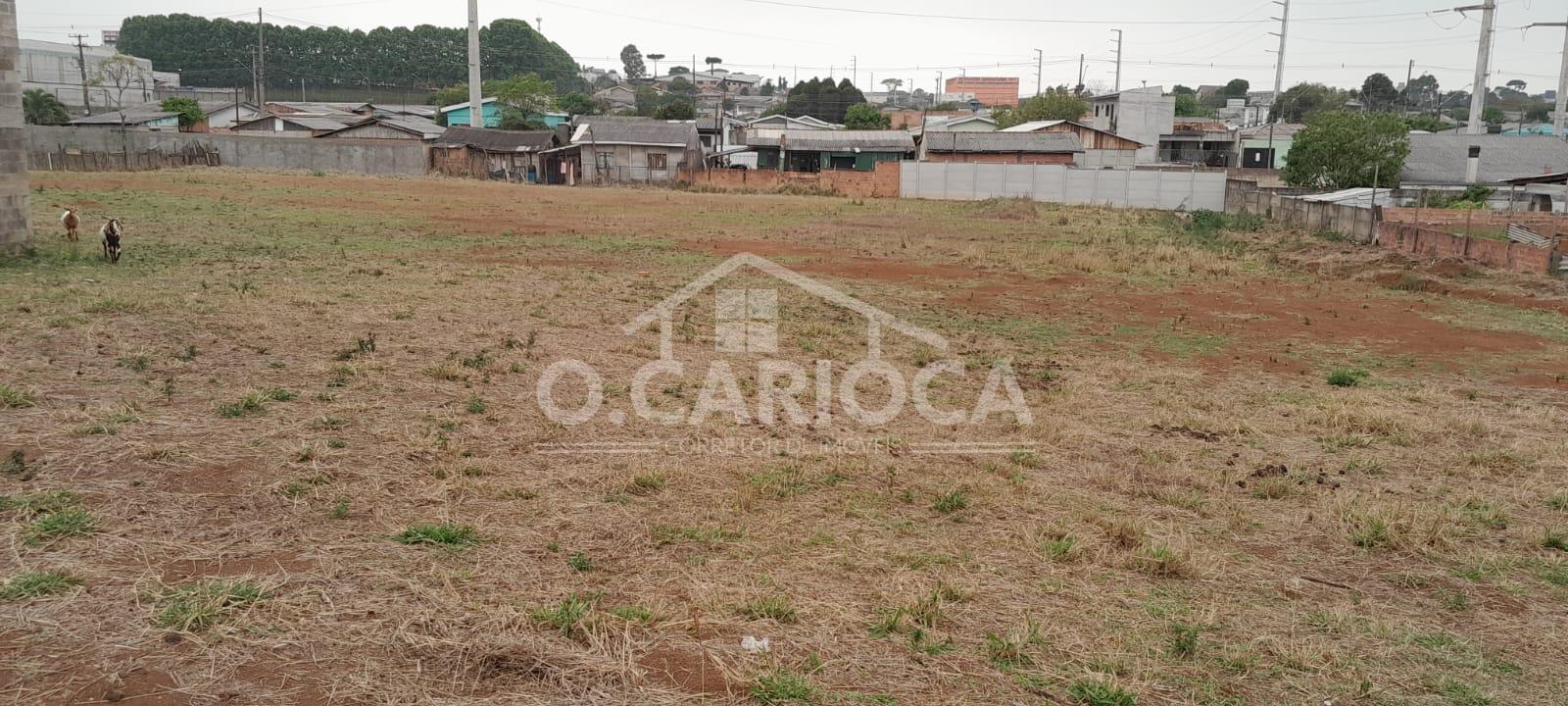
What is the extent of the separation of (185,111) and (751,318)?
5926 centimetres

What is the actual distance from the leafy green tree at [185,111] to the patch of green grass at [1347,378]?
63.5m

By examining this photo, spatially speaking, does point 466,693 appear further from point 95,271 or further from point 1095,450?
point 95,271

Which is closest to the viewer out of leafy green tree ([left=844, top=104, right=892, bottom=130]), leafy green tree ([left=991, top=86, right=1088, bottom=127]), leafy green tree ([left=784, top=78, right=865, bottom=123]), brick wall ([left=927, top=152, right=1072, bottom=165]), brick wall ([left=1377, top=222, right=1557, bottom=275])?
brick wall ([left=1377, top=222, right=1557, bottom=275])

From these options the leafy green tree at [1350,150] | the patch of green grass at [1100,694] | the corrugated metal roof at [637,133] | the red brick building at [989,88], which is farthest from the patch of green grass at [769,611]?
the red brick building at [989,88]

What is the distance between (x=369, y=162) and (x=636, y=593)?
155 feet

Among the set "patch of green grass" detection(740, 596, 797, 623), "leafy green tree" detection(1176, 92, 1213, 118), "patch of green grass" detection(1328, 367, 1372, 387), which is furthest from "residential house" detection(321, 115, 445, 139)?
"leafy green tree" detection(1176, 92, 1213, 118)

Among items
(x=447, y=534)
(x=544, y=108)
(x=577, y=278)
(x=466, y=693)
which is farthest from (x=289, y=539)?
(x=544, y=108)

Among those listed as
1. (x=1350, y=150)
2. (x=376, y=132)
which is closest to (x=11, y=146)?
(x=1350, y=150)

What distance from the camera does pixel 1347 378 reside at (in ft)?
34.2

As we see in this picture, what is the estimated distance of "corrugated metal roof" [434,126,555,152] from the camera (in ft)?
165

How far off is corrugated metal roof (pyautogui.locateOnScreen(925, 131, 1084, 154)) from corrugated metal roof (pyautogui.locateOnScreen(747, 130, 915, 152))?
15.7 ft

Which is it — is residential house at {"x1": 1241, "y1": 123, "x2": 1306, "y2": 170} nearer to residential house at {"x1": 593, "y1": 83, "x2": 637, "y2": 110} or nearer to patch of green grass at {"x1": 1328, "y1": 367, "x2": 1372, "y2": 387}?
patch of green grass at {"x1": 1328, "y1": 367, "x2": 1372, "y2": 387}

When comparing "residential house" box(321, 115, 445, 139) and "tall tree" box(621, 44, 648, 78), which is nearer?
"residential house" box(321, 115, 445, 139)

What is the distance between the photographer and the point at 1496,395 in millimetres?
10023
